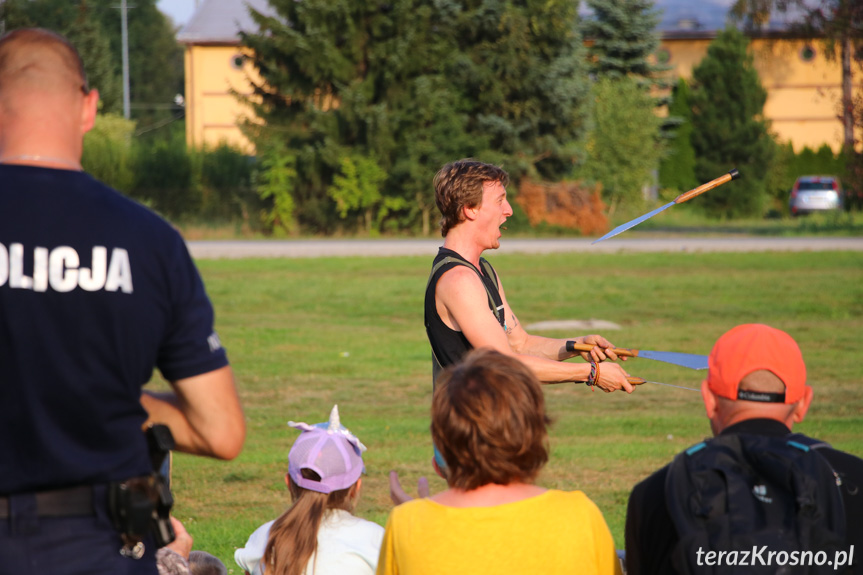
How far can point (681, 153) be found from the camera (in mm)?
50750

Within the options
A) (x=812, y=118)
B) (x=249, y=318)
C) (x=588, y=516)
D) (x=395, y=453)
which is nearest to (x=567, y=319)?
(x=249, y=318)

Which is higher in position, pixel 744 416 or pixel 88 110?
pixel 88 110

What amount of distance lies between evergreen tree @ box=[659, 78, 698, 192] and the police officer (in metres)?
49.9

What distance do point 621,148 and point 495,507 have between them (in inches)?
1691

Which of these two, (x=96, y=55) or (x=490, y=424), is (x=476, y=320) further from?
(x=96, y=55)

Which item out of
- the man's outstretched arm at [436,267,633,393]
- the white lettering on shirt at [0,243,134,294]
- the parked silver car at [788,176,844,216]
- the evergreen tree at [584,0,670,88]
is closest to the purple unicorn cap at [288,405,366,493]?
the man's outstretched arm at [436,267,633,393]

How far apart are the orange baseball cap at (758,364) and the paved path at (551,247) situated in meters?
23.7

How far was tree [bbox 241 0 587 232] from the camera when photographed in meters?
36.2

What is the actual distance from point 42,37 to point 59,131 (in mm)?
242

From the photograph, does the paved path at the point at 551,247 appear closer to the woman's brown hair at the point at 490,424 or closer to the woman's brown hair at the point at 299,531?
the woman's brown hair at the point at 299,531

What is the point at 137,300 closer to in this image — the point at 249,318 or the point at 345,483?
the point at 345,483

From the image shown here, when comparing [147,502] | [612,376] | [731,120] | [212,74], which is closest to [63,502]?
[147,502]

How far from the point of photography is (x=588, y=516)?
2.58 metres

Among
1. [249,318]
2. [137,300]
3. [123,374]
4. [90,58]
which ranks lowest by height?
[249,318]
